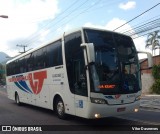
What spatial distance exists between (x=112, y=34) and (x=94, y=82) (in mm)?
2248

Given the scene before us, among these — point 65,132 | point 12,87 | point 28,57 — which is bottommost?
point 65,132

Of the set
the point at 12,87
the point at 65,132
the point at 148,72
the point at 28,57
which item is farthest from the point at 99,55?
the point at 148,72

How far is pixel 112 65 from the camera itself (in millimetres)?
11039

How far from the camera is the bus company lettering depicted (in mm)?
15833

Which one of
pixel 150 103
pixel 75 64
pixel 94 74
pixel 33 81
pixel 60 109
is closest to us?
pixel 94 74

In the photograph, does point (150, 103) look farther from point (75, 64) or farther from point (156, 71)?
point (156, 71)

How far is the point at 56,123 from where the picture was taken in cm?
1241

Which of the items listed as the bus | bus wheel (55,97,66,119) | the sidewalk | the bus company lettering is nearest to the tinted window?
the bus

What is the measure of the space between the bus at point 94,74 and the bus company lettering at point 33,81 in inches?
61.2

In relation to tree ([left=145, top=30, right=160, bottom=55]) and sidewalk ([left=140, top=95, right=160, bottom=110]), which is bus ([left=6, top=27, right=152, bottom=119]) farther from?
tree ([left=145, top=30, right=160, bottom=55])

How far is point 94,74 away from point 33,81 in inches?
285

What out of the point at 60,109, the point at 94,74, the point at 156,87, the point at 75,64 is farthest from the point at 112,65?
the point at 156,87

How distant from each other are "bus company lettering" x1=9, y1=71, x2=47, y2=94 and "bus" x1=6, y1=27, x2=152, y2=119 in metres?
1.55

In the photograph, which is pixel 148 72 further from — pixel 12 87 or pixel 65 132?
pixel 65 132
